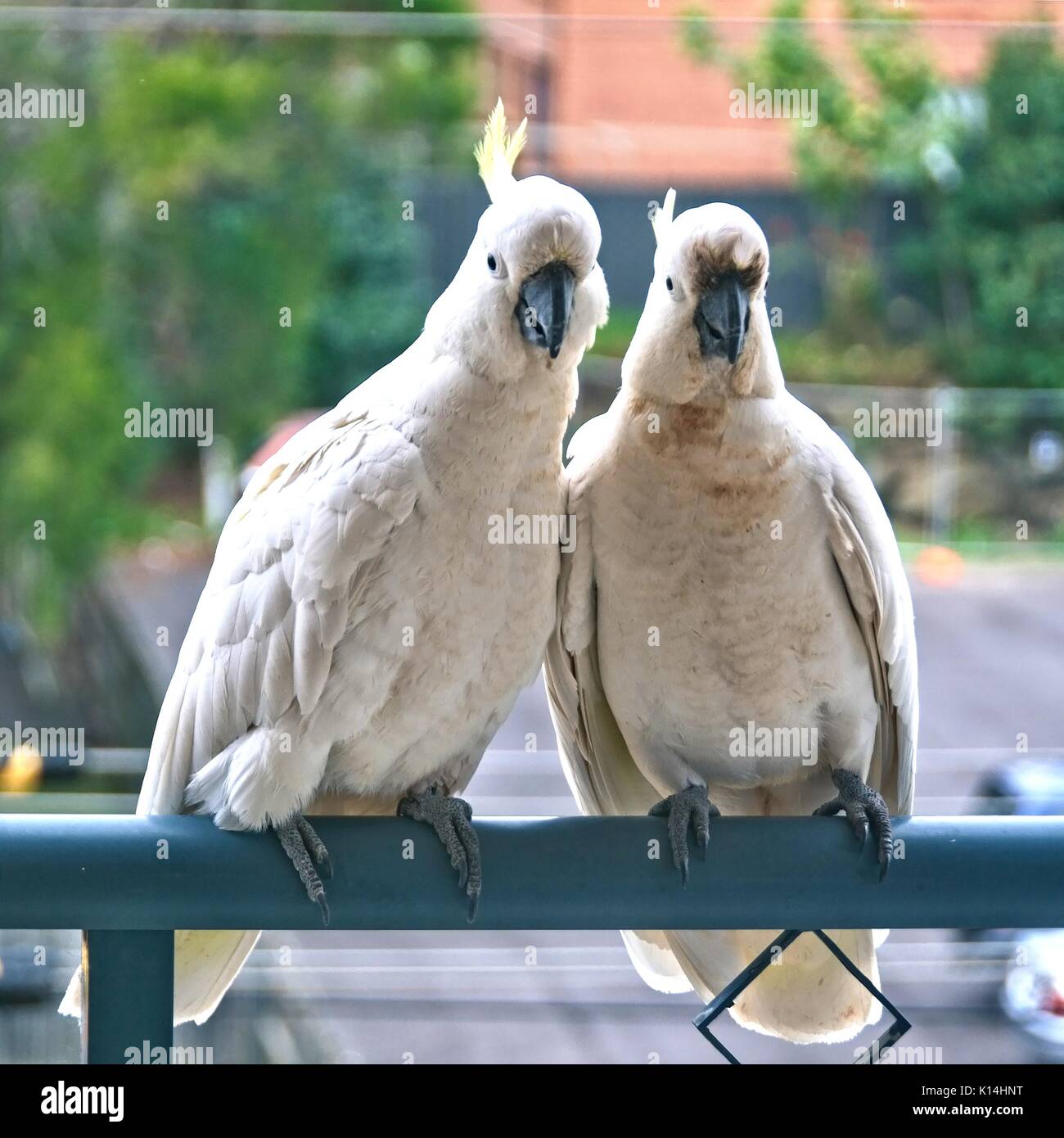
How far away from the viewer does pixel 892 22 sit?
371 centimetres

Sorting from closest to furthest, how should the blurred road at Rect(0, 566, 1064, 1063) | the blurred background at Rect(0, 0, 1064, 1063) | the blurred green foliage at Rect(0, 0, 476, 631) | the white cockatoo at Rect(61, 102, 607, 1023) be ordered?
the white cockatoo at Rect(61, 102, 607, 1023) < the blurred road at Rect(0, 566, 1064, 1063) < the blurred background at Rect(0, 0, 1064, 1063) < the blurred green foliage at Rect(0, 0, 476, 631)

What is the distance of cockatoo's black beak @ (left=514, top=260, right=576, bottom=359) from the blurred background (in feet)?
6.93

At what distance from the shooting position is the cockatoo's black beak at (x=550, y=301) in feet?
4.54

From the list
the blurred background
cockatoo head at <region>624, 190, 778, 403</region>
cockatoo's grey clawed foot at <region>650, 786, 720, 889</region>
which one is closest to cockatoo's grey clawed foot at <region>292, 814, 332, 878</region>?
cockatoo's grey clawed foot at <region>650, 786, 720, 889</region>

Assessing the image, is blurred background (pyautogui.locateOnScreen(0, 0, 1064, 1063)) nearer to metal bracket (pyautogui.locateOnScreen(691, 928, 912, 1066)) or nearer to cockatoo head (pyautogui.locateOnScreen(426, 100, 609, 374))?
cockatoo head (pyautogui.locateOnScreen(426, 100, 609, 374))

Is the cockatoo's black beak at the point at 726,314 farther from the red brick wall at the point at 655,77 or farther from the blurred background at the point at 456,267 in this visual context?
the red brick wall at the point at 655,77

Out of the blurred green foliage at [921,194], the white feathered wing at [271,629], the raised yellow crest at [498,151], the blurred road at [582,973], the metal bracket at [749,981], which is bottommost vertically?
the blurred road at [582,973]

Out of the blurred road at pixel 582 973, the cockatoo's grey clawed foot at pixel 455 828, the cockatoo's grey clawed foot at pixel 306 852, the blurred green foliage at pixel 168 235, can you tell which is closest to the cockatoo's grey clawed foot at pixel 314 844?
the cockatoo's grey clawed foot at pixel 306 852

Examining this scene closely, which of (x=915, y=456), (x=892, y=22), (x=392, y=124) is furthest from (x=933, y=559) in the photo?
(x=392, y=124)

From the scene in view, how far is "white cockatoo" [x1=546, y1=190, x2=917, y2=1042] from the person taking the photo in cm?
154

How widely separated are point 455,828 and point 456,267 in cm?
258
